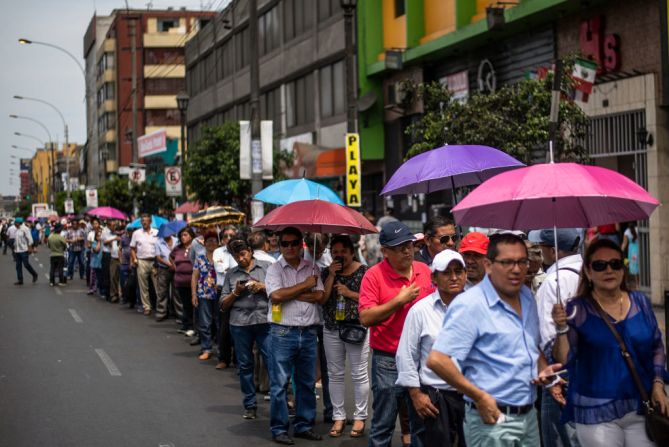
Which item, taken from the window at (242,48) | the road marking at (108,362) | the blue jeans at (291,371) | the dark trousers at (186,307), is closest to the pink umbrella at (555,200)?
the blue jeans at (291,371)

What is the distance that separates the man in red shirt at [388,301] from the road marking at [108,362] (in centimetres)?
655

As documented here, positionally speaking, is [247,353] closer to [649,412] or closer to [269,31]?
[649,412]

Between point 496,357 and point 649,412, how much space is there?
0.86 m

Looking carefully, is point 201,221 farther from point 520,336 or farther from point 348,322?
point 520,336

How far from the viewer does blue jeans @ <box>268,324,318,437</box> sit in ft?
29.9

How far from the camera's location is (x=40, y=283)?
105ft

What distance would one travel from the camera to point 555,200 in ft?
20.6

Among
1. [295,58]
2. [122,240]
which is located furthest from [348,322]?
[295,58]

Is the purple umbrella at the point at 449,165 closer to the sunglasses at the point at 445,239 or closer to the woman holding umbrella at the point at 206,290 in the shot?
the sunglasses at the point at 445,239

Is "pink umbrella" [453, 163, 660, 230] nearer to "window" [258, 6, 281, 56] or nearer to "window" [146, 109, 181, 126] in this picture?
"window" [258, 6, 281, 56]

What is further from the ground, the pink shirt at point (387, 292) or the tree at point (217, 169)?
the tree at point (217, 169)

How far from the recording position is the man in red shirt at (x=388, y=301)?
7.31 m

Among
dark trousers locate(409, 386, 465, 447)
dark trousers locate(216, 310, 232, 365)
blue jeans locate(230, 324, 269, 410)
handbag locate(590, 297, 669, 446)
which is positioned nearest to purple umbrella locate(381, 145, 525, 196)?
blue jeans locate(230, 324, 269, 410)

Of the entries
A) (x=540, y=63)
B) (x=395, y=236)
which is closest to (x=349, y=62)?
(x=540, y=63)
